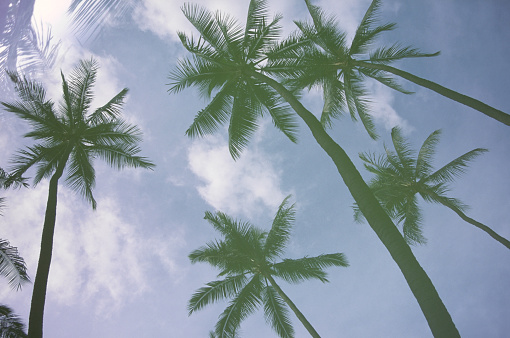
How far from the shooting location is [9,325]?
11453mm

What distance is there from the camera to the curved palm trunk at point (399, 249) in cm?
477

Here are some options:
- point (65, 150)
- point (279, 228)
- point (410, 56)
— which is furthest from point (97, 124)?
point (410, 56)

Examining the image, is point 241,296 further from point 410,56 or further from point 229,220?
point 410,56

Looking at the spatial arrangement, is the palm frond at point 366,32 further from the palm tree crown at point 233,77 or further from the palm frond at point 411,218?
the palm frond at point 411,218

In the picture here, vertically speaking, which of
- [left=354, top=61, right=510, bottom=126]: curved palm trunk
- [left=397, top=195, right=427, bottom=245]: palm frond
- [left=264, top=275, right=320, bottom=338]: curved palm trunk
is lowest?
[left=264, top=275, right=320, bottom=338]: curved palm trunk

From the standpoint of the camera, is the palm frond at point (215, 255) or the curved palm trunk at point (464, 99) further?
the palm frond at point (215, 255)

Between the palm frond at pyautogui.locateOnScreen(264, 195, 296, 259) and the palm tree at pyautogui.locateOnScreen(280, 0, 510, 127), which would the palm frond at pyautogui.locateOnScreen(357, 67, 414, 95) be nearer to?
the palm tree at pyautogui.locateOnScreen(280, 0, 510, 127)

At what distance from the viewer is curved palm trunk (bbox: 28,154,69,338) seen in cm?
716

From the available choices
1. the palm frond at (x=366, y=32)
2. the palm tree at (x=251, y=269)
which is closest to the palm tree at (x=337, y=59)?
the palm frond at (x=366, y=32)

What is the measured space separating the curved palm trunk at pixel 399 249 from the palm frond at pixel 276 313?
9.75 m

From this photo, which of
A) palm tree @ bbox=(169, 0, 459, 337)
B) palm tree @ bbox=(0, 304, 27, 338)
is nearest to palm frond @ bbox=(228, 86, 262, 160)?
palm tree @ bbox=(169, 0, 459, 337)

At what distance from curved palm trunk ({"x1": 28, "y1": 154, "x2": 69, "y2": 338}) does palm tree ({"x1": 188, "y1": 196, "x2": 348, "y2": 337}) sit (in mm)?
7240

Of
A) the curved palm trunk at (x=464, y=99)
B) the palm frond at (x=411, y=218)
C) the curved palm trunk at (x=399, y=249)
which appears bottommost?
the curved palm trunk at (x=399, y=249)

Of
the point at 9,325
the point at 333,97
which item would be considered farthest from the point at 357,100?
the point at 9,325
